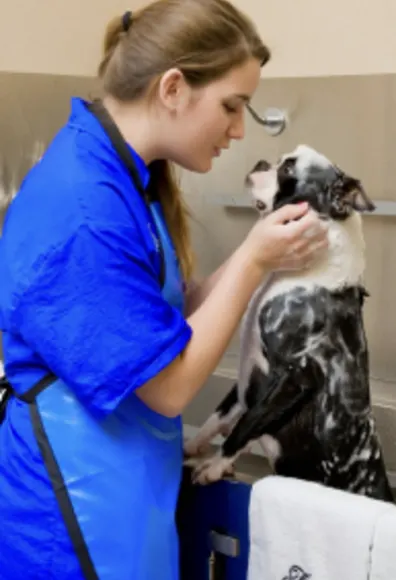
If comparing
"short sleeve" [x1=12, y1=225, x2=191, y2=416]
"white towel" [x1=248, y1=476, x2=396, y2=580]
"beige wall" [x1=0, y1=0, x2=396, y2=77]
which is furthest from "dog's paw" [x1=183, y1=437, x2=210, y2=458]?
"beige wall" [x1=0, y1=0, x2=396, y2=77]

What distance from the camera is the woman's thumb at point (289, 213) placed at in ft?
3.08

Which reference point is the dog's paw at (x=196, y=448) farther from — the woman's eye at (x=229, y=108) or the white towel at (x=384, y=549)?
the woman's eye at (x=229, y=108)

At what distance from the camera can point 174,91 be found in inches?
35.3

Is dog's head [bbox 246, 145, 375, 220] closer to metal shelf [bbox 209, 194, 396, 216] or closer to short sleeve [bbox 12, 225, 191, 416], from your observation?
short sleeve [bbox 12, 225, 191, 416]

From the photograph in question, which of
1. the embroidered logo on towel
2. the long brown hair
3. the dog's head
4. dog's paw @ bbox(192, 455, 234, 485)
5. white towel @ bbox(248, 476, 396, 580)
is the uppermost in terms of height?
the long brown hair

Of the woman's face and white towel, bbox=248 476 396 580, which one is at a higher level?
the woman's face

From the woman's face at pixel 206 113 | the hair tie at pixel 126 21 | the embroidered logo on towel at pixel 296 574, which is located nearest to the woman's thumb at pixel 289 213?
the woman's face at pixel 206 113

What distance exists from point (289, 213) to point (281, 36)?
78cm

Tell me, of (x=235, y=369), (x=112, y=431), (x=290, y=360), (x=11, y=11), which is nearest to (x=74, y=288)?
(x=112, y=431)

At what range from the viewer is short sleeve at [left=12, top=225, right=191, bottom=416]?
821mm

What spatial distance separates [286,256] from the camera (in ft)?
3.09

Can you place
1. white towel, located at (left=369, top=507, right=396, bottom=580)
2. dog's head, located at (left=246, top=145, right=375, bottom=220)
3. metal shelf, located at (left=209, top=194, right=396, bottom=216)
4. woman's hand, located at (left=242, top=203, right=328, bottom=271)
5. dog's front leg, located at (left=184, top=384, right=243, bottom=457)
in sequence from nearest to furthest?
white towel, located at (left=369, top=507, right=396, bottom=580) → woman's hand, located at (left=242, top=203, right=328, bottom=271) → dog's head, located at (left=246, top=145, right=375, bottom=220) → dog's front leg, located at (left=184, top=384, right=243, bottom=457) → metal shelf, located at (left=209, top=194, right=396, bottom=216)

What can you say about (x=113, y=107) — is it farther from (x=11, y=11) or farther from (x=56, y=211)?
(x=11, y=11)

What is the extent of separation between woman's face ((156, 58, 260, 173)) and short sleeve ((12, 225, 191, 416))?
16 cm
